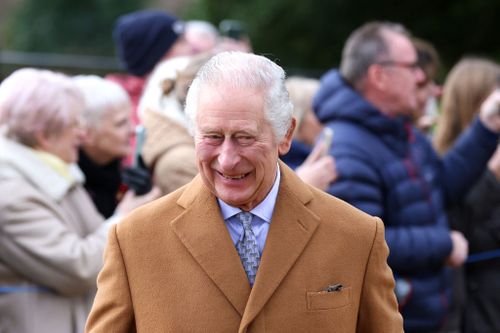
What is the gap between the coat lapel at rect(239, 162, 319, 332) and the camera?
2.90 meters

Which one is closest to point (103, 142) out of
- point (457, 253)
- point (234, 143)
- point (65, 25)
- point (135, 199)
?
point (135, 199)

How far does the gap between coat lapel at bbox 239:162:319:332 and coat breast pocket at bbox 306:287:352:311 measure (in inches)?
4.3

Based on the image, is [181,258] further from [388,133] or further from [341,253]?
[388,133]

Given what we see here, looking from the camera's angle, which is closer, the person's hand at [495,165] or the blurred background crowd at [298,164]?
the blurred background crowd at [298,164]

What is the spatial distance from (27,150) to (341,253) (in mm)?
2042

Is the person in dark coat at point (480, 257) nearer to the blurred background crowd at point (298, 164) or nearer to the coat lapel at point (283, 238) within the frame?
the blurred background crowd at point (298, 164)

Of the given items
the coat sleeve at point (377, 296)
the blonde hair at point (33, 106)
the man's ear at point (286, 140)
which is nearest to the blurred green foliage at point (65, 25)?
the blonde hair at point (33, 106)

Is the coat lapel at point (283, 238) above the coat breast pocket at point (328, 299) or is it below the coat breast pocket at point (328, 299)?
above

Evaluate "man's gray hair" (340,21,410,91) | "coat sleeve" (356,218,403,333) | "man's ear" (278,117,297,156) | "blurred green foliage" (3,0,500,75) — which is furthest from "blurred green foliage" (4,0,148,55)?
"coat sleeve" (356,218,403,333)

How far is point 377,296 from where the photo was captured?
3020 millimetres

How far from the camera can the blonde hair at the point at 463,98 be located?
6.34 metres

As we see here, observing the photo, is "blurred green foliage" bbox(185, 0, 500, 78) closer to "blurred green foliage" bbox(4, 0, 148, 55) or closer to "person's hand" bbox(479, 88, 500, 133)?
"blurred green foliage" bbox(4, 0, 148, 55)

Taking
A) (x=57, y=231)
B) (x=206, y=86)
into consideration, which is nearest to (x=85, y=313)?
(x=57, y=231)

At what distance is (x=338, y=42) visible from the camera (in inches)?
785
